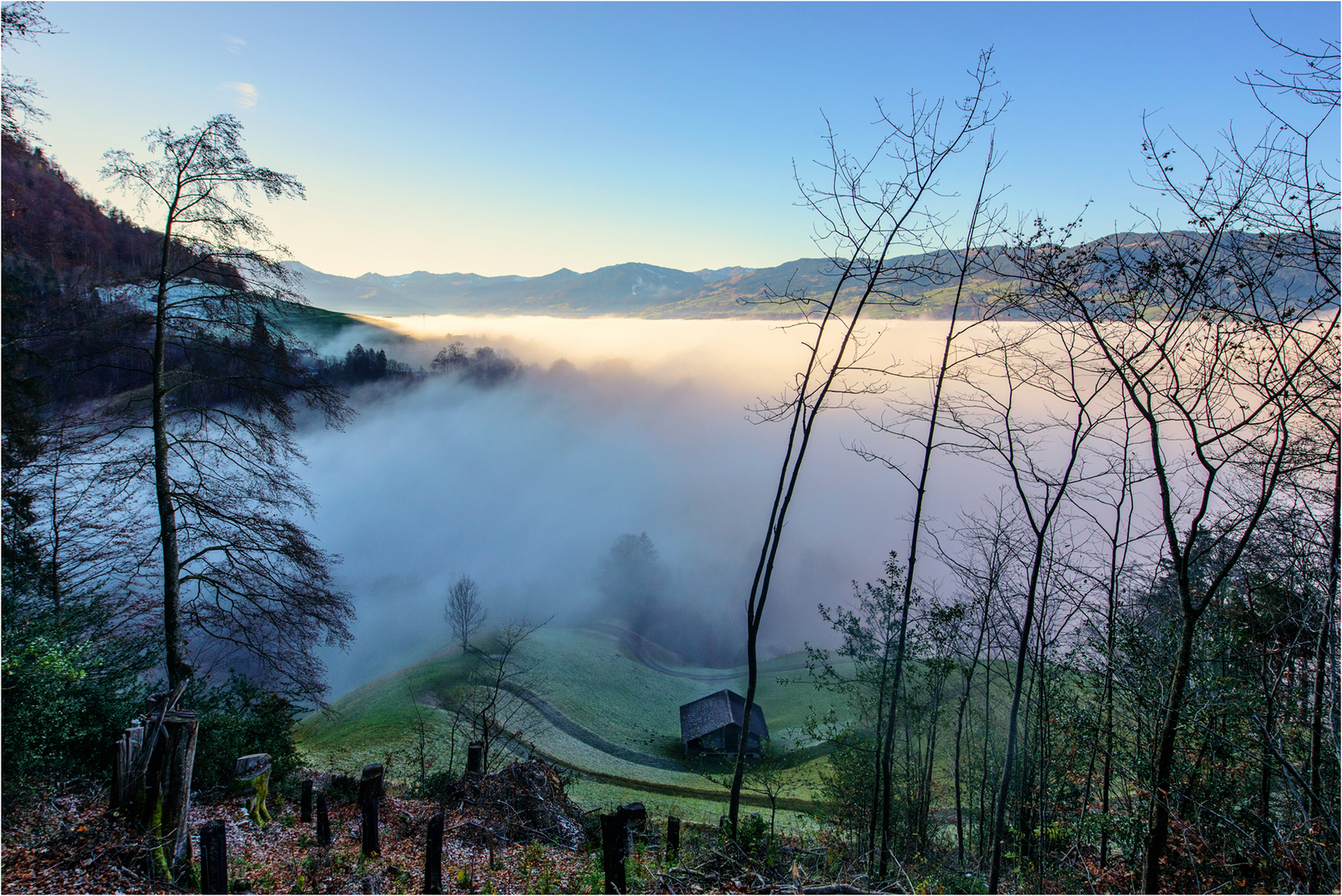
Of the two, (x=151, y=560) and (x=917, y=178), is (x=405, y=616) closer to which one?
(x=151, y=560)

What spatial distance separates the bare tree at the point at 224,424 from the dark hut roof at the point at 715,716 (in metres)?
34.7

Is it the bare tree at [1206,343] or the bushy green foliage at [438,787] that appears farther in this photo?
the bushy green foliage at [438,787]

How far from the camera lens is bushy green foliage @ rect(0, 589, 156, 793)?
25.6 ft

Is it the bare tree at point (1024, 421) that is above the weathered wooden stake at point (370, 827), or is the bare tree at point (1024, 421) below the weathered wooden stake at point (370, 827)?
above

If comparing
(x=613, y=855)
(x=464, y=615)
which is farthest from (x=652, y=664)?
(x=613, y=855)

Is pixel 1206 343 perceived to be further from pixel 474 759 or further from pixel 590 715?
pixel 590 715

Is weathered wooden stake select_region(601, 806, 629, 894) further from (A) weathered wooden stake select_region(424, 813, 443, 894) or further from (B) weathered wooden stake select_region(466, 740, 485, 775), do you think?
(B) weathered wooden stake select_region(466, 740, 485, 775)

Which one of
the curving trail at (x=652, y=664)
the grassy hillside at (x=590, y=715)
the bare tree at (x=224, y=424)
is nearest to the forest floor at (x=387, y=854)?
the bare tree at (x=224, y=424)

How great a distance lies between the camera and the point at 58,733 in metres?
8.75

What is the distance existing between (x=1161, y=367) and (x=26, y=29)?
17.6m

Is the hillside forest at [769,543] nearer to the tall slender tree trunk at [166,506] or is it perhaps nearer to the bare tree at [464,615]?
the tall slender tree trunk at [166,506]

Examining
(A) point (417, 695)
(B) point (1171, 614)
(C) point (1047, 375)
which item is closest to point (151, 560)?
(C) point (1047, 375)

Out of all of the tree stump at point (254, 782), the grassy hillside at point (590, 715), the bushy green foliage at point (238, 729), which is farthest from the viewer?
the grassy hillside at point (590, 715)

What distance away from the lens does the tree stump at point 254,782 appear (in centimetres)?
1159
